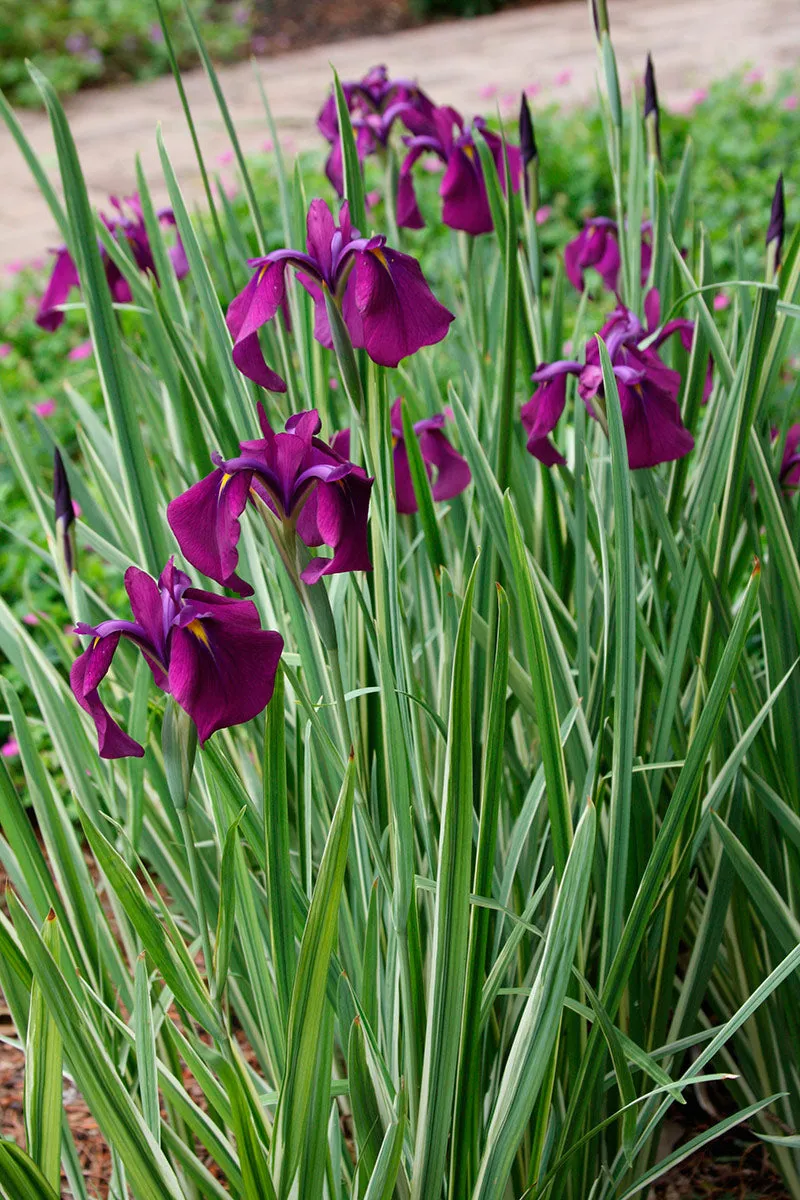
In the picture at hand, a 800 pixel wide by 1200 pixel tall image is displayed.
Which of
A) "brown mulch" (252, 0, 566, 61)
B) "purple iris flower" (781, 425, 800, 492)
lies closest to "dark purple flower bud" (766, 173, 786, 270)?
"purple iris flower" (781, 425, 800, 492)

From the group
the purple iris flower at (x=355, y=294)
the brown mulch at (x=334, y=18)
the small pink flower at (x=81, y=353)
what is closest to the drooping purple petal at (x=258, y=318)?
the purple iris flower at (x=355, y=294)

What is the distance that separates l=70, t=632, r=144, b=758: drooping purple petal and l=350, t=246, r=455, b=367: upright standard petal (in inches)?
9.4

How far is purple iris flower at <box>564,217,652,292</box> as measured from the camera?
137 cm

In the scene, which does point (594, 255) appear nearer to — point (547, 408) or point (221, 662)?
point (547, 408)

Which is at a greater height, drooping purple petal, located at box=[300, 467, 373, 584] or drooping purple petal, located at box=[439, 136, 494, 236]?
drooping purple petal, located at box=[439, 136, 494, 236]

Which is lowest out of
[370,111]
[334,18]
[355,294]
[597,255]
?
[597,255]

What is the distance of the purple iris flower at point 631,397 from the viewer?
2.78 feet

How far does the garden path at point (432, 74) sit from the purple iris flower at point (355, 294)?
130 inches

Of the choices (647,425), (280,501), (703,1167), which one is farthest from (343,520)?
(703,1167)

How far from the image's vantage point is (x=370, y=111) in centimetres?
144

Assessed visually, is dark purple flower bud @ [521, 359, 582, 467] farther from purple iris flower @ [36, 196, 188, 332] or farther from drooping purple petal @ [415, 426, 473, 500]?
purple iris flower @ [36, 196, 188, 332]

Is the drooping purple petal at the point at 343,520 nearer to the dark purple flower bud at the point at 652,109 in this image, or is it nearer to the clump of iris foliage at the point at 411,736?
the clump of iris foliage at the point at 411,736

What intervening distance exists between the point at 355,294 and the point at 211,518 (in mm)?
171

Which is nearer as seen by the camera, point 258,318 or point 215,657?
point 215,657
